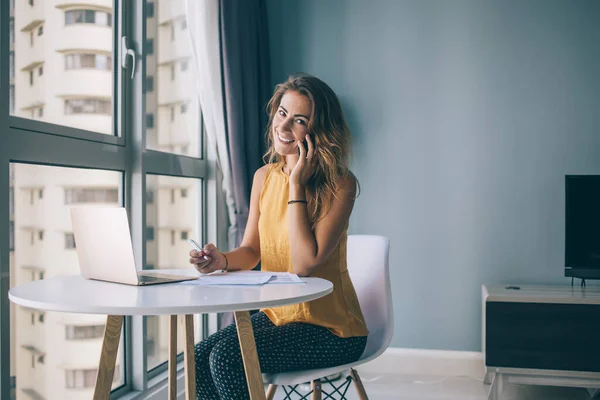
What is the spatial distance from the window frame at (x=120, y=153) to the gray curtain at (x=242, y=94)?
0.24 m

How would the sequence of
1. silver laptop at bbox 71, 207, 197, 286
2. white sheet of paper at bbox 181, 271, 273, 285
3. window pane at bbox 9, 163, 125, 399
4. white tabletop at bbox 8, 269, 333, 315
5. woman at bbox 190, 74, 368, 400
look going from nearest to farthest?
A: 1. white tabletop at bbox 8, 269, 333, 315
2. silver laptop at bbox 71, 207, 197, 286
3. white sheet of paper at bbox 181, 271, 273, 285
4. woman at bbox 190, 74, 368, 400
5. window pane at bbox 9, 163, 125, 399

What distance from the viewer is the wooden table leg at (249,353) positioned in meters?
1.24

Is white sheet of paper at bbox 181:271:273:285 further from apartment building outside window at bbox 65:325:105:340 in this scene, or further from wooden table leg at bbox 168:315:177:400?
apartment building outside window at bbox 65:325:105:340

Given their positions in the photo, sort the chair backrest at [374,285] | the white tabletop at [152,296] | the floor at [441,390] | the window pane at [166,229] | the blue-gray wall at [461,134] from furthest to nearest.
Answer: the blue-gray wall at [461,134], the floor at [441,390], the window pane at [166,229], the chair backrest at [374,285], the white tabletop at [152,296]

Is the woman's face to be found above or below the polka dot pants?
above

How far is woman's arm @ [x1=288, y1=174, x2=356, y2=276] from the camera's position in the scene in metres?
1.56

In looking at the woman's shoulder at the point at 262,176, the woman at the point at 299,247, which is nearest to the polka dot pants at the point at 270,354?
the woman at the point at 299,247

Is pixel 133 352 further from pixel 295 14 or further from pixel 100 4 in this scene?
pixel 295 14

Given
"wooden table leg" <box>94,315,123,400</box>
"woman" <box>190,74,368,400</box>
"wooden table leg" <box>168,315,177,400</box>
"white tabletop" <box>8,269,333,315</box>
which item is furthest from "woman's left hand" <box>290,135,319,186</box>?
"wooden table leg" <box>94,315,123,400</box>

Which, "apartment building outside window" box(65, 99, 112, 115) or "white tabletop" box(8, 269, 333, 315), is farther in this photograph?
"apartment building outside window" box(65, 99, 112, 115)

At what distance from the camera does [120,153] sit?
6.98 feet

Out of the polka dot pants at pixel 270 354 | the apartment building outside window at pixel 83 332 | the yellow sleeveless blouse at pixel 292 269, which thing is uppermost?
the yellow sleeveless blouse at pixel 292 269

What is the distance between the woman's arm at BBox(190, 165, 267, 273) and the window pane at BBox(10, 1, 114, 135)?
0.65 meters

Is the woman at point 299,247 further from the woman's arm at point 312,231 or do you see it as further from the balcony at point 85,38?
the balcony at point 85,38
